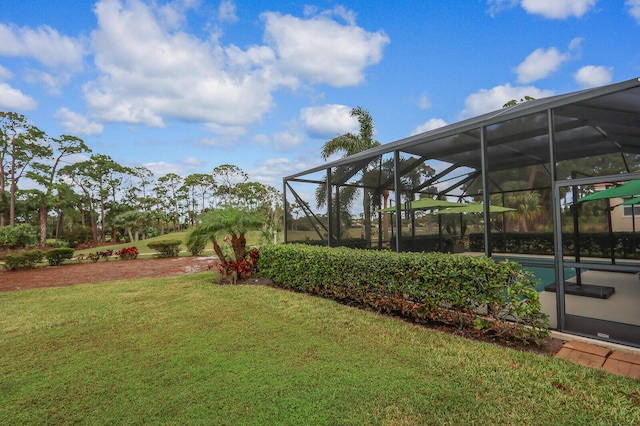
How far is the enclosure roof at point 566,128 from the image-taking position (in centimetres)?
349

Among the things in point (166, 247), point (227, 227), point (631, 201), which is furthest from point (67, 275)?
point (631, 201)

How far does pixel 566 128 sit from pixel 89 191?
124ft

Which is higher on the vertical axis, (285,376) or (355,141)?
(355,141)

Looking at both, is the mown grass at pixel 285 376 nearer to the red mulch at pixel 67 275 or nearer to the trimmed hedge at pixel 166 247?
the red mulch at pixel 67 275

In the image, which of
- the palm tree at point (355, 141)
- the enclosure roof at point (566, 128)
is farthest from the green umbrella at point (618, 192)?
the palm tree at point (355, 141)

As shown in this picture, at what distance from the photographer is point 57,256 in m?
12.4

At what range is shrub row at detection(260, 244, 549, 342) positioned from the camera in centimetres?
338

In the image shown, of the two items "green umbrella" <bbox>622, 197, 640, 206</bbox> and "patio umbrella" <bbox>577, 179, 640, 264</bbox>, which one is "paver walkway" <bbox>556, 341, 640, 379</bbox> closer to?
"patio umbrella" <bbox>577, 179, 640, 264</bbox>

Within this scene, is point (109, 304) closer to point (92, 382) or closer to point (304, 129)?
point (92, 382)

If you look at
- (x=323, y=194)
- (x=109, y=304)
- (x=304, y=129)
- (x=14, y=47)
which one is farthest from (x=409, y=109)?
(x=14, y=47)

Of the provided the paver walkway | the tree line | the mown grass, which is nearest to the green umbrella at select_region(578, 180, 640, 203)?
the paver walkway

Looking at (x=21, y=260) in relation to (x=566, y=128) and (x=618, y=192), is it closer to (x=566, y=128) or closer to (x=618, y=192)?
(x=566, y=128)

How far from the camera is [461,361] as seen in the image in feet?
9.53

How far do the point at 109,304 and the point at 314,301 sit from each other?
394 centimetres
